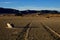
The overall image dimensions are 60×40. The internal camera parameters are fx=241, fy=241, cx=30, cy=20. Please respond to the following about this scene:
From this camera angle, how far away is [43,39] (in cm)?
1700

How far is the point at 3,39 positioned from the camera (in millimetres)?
16844

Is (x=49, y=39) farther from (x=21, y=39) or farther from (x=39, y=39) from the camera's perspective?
(x=21, y=39)

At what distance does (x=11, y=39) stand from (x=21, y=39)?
799 mm

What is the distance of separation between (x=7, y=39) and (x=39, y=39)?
227 cm

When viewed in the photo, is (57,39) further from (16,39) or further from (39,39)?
(16,39)

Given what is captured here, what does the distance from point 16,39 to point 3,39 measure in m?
0.91

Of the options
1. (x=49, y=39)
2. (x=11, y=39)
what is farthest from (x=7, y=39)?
(x=49, y=39)

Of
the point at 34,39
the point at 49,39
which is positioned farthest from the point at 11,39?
the point at 49,39

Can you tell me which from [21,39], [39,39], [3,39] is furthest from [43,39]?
[3,39]

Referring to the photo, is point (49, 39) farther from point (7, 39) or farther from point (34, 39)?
point (7, 39)

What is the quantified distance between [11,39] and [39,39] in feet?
6.50

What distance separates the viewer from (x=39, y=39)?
17031mm

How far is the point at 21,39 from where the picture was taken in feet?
54.9

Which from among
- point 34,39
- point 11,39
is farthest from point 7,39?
point 34,39
